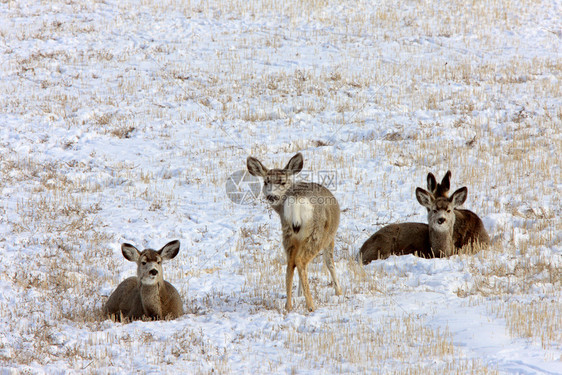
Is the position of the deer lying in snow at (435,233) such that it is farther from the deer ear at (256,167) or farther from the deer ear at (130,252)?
the deer ear at (130,252)

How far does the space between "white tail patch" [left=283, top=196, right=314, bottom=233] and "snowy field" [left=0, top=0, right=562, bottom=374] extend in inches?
46.2

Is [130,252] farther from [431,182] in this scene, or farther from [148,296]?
[431,182]

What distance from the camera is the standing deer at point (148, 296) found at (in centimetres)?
763

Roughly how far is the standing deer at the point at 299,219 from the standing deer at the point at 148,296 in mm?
1610

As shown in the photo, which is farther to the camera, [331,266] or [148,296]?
[331,266]

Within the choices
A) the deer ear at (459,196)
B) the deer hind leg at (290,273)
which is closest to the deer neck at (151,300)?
the deer hind leg at (290,273)

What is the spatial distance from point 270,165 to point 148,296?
706 cm

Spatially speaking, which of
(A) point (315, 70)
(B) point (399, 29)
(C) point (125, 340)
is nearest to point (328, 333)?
(C) point (125, 340)

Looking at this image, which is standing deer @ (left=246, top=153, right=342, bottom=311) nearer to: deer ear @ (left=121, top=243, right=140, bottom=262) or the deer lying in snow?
deer ear @ (left=121, top=243, right=140, bottom=262)

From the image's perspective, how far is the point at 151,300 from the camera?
25.0ft

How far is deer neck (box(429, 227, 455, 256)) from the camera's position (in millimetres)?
9789

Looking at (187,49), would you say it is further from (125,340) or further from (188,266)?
(125,340)

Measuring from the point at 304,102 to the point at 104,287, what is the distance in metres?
10.7

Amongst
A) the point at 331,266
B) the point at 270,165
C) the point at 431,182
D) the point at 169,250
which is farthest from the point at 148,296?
the point at 270,165
